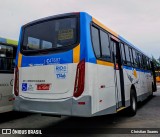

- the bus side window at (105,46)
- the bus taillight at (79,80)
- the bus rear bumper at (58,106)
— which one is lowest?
the bus rear bumper at (58,106)

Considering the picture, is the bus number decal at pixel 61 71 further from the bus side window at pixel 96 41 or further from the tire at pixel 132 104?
the tire at pixel 132 104

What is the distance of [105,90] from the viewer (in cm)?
640

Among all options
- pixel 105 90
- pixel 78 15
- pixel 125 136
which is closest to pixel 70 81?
pixel 105 90

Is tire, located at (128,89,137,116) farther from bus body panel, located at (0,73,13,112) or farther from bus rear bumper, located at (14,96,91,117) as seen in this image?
bus body panel, located at (0,73,13,112)

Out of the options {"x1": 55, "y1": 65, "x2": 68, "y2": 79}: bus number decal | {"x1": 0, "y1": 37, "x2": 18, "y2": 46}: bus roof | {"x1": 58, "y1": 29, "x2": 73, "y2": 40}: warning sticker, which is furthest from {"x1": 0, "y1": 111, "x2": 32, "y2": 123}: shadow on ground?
{"x1": 58, "y1": 29, "x2": 73, "y2": 40}: warning sticker

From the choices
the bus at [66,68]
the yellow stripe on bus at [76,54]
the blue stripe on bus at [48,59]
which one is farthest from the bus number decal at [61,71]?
the yellow stripe on bus at [76,54]

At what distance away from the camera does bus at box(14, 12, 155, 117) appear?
5.61 metres

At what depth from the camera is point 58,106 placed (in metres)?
5.77

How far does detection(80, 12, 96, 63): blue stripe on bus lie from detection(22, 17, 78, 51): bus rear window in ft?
0.69

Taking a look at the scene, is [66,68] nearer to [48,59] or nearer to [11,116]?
[48,59]

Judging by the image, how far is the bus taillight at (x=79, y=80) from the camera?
18.2ft

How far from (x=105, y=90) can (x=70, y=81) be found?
117 cm

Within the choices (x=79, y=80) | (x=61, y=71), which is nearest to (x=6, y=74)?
(x=61, y=71)

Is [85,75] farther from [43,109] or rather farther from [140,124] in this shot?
[140,124]
